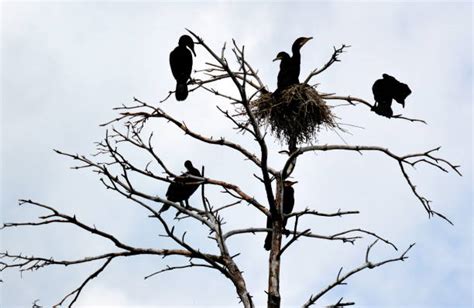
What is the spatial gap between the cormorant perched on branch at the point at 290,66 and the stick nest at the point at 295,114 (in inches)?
9.6

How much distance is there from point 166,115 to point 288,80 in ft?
8.97

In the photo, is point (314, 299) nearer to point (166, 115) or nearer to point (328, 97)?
point (166, 115)

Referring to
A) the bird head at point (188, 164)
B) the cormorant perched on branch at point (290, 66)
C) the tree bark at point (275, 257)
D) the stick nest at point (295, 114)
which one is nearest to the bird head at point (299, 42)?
the cormorant perched on branch at point (290, 66)

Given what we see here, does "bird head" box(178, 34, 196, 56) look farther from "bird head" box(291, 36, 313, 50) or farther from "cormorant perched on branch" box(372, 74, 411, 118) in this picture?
"cormorant perched on branch" box(372, 74, 411, 118)

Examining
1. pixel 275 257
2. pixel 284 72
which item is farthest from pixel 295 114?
pixel 275 257

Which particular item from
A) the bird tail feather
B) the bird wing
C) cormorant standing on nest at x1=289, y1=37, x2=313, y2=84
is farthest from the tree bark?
cormorant standing on nest at x1=289, y1=37, x2=313, y2=84

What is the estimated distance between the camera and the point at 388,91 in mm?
10211

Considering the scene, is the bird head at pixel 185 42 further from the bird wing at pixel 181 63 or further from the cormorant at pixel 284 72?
the cormorant at pixel 284 72

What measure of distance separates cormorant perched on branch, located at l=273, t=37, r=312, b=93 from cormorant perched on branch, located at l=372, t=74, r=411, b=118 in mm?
1073

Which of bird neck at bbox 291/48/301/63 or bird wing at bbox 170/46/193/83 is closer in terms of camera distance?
bird wing at bbox 170/46/193/83

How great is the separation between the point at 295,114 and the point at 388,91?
1339mm

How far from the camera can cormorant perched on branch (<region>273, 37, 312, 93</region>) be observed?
33.9ft

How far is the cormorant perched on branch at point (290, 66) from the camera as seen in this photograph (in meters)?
10.3

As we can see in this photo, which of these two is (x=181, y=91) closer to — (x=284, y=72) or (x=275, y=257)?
(x=284, y=72)
